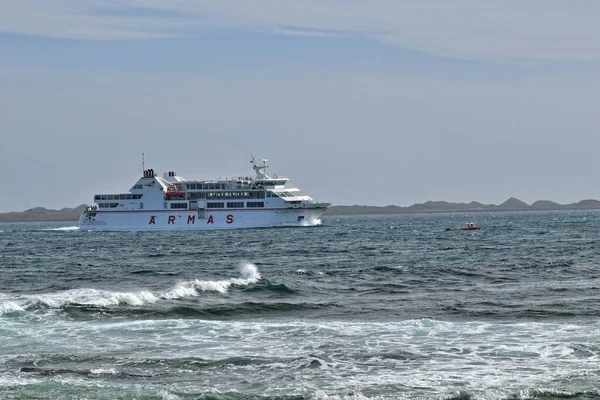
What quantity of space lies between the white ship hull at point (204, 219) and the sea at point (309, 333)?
74.1 metres

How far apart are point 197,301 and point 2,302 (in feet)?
25.1

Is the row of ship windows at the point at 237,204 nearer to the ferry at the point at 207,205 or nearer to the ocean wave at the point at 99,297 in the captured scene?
the ferry at the point at 207,205

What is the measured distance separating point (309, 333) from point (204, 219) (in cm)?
10345

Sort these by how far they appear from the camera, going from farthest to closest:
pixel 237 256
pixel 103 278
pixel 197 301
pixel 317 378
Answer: pixel 237 256 → pixel 103 278 → pixel 197 301 → pixel 317 378

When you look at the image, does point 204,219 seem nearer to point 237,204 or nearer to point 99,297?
point 237,204

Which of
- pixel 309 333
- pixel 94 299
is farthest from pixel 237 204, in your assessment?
pixel 309 333

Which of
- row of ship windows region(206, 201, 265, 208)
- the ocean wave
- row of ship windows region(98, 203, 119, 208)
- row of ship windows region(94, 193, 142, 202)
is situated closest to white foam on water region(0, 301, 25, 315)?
the ocean wave

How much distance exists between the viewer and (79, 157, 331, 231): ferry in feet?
419

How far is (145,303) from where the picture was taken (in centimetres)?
3553

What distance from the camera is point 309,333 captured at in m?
27.5

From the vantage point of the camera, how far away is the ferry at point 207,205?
128 meters

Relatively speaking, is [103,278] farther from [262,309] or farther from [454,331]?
[454,331]

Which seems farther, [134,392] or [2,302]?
[2,302]

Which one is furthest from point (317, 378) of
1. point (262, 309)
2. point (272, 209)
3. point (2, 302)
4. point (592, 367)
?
point (272, 209)
